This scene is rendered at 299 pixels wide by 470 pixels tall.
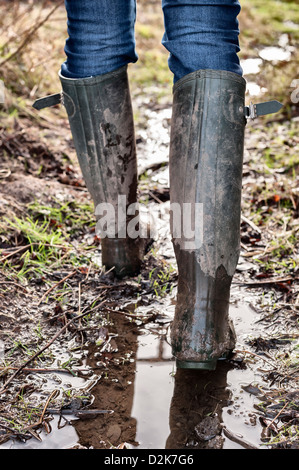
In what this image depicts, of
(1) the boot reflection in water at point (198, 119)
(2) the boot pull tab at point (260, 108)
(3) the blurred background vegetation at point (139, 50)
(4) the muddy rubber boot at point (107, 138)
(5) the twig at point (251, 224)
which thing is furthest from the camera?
(3) the blurred background vegetation at point (139, 50)

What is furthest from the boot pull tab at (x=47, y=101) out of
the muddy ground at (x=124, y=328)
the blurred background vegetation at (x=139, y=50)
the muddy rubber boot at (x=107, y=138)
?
the blurred background vegetation at (x=139, y=50)

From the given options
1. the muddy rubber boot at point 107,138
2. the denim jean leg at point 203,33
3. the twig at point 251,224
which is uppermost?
the denim jean leg at point 203,33

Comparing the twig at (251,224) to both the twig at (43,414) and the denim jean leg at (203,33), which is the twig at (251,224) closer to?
the denim jean leg at (203,33)

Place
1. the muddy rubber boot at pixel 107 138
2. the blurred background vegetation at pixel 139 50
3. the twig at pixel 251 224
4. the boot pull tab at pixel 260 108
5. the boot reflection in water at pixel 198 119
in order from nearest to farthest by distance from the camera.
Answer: the boot reflection in water at pixel 198 119, the boot pull tab at pixel 260 108, the muddy rubber boot at pixel 107 138, the twig at pixel 251 224, the blurred background vegetation at pixel 139 50

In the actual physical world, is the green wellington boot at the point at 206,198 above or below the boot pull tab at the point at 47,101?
below

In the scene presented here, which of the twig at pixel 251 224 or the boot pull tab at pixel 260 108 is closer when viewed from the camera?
the boot pull tab at pixel 260 108

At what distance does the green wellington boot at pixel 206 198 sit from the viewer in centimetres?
138

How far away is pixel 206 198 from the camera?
4.59 feet

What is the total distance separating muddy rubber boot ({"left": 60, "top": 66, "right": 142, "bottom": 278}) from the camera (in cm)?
161

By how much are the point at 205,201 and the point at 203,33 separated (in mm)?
418

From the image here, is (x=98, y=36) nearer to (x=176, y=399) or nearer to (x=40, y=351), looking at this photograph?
(x=40, y=351)

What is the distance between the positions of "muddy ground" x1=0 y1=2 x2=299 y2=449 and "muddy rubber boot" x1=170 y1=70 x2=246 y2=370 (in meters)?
0.13

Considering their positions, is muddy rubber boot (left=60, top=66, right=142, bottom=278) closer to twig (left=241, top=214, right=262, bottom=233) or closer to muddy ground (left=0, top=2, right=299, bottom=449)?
muddy ground (left=0, top=2, right=299, bottom=449)

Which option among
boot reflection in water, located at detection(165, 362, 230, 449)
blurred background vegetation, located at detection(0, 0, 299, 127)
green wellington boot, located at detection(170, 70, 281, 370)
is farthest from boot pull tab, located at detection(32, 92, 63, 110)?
blurred background vegetation, located at detection(0, 0, 299, 127)
